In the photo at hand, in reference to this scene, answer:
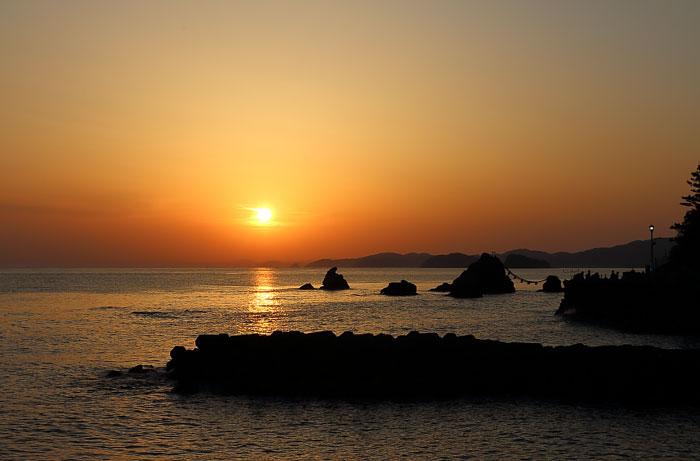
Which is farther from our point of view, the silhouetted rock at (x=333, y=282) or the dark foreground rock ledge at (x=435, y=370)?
the silhouetted rock at (x=333, y=282)

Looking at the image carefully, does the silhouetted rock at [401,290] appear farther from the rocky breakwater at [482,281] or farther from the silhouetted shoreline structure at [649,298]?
the silhouetted shoreline structure at [649,298]

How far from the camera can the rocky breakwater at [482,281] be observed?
372 feet

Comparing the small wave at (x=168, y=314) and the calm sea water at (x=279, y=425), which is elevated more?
the calm sea water at (x=279, y=425)

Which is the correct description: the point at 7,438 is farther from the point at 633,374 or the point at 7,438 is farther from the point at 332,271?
the point at 332,271

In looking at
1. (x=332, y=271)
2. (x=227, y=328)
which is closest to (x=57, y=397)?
(x=227, y=328)

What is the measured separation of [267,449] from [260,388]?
9373mm

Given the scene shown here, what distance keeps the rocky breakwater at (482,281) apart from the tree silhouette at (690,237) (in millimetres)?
40192

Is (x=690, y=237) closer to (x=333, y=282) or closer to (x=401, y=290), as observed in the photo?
(x=401, y=290)

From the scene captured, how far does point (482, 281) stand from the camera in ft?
413

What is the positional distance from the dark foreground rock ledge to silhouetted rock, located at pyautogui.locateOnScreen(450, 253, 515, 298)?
84.3 metres

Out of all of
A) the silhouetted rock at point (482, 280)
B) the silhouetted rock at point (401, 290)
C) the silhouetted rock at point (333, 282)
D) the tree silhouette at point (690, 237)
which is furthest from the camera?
the silhouetted rock at point (333, 282)

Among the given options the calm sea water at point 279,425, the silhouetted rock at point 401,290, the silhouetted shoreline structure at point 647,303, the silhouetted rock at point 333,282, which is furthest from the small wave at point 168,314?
the silhouetted rock at point 333,282

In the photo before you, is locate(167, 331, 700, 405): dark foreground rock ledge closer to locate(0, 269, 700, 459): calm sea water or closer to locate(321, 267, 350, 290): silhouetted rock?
locate(0, 269, 700, 459): calm sea water

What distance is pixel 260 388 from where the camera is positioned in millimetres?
28203
